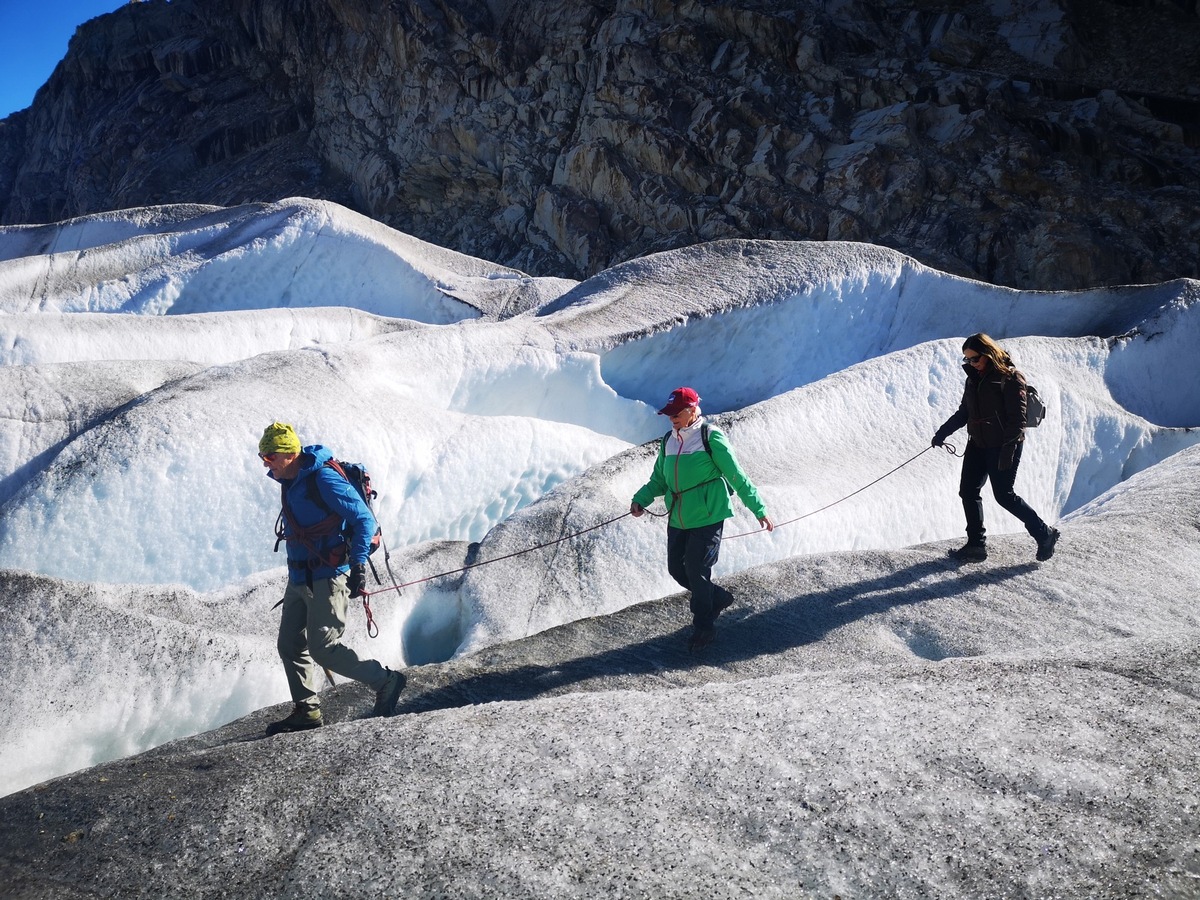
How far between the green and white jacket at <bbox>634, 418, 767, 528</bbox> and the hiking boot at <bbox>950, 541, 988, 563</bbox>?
217 cm

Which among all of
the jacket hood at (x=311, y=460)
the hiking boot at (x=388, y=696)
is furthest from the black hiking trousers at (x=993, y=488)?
the jacket hood at (x=311, y=460)

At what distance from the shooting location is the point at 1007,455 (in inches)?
246

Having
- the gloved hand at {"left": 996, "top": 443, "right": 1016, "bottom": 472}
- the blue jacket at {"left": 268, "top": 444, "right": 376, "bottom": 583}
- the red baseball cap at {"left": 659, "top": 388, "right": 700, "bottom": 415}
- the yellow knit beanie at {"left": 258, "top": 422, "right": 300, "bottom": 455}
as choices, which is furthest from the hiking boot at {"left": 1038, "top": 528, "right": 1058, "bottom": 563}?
the yellow knit beanie at {"left": 258, "top": 422, "right": 300, "bottom": 455}

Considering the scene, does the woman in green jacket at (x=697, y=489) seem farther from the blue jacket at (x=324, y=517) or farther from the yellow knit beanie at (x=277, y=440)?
the yellow knit beanie at (x=277, y=440)

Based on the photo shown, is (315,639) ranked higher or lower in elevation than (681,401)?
lower

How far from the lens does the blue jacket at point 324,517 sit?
491 centimetres

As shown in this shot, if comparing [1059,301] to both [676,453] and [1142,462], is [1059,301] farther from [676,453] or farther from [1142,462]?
[676,453]

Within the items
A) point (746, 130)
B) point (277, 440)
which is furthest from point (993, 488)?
point (746, 130)

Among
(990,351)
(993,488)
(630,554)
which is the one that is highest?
(990,351)

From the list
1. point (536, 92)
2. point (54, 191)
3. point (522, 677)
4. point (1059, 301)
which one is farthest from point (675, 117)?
point (54, 191)

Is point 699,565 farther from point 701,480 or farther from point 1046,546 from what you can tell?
point 1046,546

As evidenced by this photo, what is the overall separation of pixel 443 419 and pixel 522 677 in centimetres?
510

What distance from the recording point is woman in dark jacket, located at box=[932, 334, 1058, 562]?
6199 mm

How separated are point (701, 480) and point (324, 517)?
202 centimetres
